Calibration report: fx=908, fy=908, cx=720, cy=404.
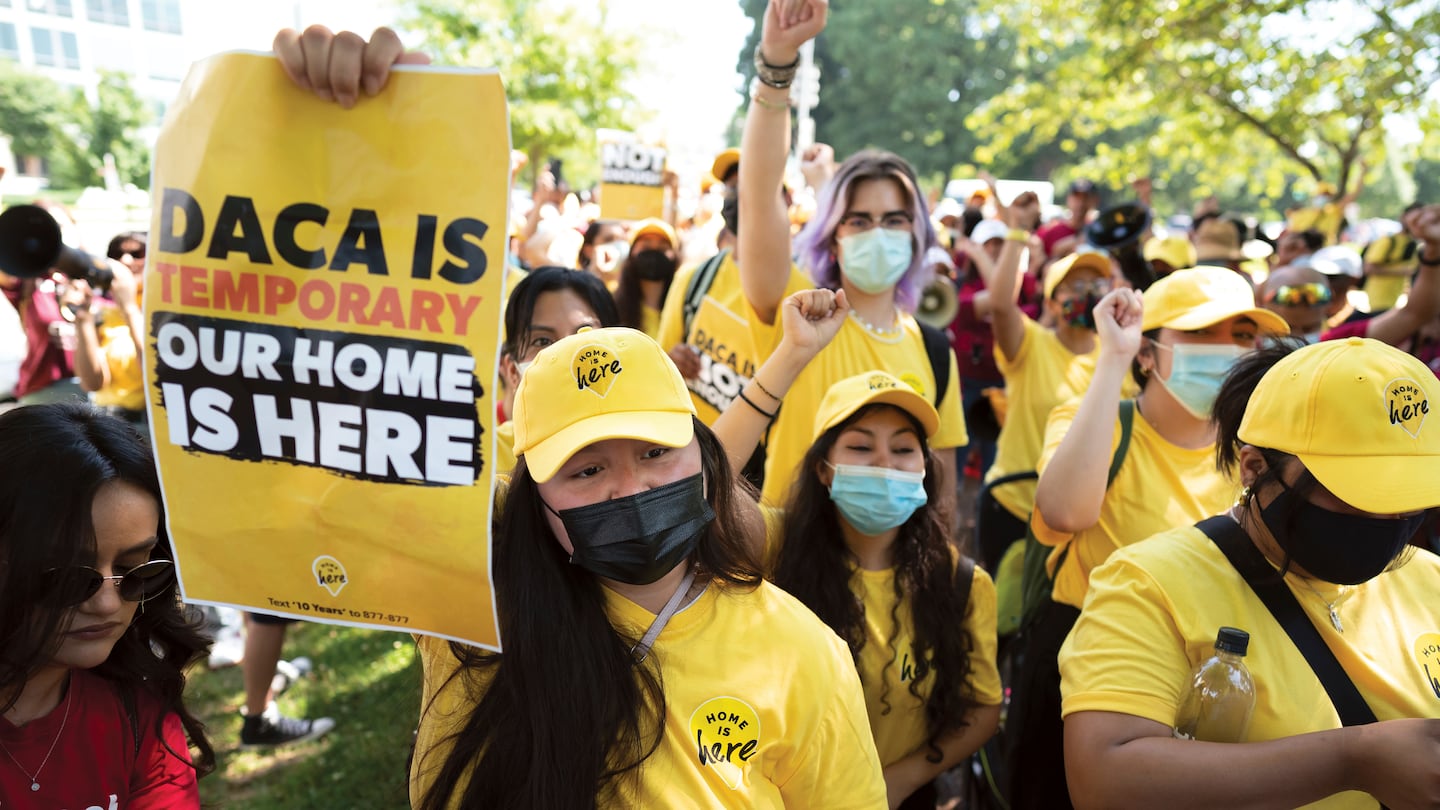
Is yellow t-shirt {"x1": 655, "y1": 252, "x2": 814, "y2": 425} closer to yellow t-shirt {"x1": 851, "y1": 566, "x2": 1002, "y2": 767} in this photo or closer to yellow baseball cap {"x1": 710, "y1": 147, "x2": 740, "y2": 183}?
yellow t-shirt {"x1": 851, "y1": 566, "x2": 1002, "y2": 767}

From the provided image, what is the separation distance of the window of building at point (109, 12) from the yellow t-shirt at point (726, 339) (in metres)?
78.1

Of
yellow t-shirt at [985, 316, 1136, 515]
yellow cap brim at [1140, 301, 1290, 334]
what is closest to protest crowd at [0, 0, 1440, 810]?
yellow cap brim at [1140, 301, 1290, 334]

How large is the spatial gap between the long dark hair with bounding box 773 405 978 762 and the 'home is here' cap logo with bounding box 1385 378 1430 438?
3.87ft

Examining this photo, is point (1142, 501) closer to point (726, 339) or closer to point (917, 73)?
point (726, 339)

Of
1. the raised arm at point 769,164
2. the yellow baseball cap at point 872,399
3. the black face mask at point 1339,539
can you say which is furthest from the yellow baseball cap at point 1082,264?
the black face mask at point 1339,539

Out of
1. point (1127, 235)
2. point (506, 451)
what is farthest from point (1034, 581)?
point (1127, 235)

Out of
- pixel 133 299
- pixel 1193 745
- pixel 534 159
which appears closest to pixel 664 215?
pixel 133 299

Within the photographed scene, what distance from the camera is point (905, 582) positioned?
8.62 feet

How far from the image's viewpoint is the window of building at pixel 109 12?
63.3 meters

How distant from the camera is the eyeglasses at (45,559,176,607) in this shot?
65.3 inches

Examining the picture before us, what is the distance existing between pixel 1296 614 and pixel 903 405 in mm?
1146

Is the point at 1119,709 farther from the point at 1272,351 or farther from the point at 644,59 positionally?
the point at 644,59

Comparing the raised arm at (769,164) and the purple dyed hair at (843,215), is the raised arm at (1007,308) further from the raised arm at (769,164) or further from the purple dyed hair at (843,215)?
the raised arm at (769,164)

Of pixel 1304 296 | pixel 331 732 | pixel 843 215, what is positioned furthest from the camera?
pixel 1304 296
